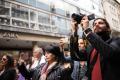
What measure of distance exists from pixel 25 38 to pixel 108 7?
67.3 feet

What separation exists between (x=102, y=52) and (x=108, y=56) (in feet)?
0.22

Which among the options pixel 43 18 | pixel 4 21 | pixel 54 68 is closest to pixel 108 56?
pixel 54 68

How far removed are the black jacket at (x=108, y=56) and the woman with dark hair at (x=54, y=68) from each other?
42.7 inches

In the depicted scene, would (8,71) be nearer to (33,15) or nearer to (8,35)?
(8,35)

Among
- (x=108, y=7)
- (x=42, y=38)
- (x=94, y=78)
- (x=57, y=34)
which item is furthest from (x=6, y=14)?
(x=108, y=7)

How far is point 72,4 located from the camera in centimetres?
2409

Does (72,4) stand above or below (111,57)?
above

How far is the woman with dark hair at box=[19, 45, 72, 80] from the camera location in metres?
3.55

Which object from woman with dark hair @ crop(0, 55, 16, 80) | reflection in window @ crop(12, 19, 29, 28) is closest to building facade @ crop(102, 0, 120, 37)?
reflection in window @ crop(12, 19, 29, 28)

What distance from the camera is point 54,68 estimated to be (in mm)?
3604

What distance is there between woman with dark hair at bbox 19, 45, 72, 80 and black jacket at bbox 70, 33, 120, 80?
3.56 ft

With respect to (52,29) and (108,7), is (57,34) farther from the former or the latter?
(108,7)

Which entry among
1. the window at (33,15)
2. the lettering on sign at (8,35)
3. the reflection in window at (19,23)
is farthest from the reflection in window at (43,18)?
the lettering on sign at (8,35)

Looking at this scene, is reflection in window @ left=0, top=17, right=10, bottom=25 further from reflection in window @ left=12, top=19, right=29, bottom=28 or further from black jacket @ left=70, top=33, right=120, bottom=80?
black jacket @ left=70, top=33, right=120, bottom=80
